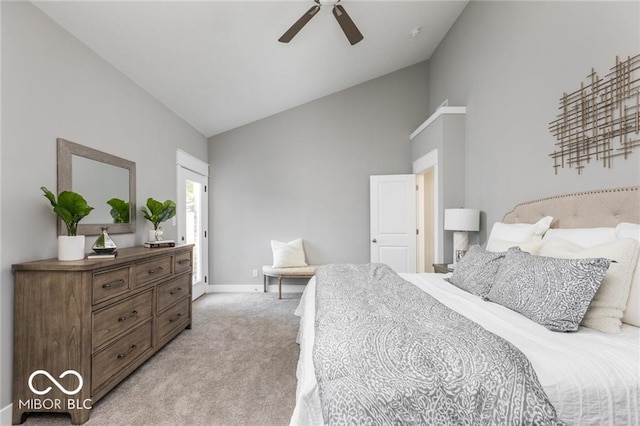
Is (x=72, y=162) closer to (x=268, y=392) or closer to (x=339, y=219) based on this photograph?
(x=268, y=392)

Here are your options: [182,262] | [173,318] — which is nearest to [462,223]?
[182,262]

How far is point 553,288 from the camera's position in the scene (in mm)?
1342

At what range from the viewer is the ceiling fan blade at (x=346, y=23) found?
224cm

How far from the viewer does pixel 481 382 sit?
2.88 feet

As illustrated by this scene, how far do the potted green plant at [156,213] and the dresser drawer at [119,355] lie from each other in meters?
0.98

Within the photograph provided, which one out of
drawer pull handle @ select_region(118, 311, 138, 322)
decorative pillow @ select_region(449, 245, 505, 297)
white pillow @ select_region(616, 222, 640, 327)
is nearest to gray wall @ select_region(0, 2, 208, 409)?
drawer pull handle @ select_region(118, 311, 138, 322)

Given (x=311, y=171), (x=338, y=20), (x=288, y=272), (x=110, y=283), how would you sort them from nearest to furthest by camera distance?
(x=110, y=283) → (x=338, y=20) → (x=288, y=272) → (x=311, y=171)

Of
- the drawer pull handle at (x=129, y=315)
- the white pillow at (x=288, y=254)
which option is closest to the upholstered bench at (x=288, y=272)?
the white pillow at (x=288, y=254)

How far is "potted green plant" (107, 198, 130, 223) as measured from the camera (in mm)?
2602

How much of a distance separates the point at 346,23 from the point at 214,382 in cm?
303

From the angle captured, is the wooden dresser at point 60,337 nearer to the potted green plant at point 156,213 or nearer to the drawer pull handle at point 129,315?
the drawer pull handle at point 129,315

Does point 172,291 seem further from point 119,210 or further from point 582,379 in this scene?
point 582,379

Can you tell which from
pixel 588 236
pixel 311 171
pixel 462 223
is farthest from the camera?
pixel 311 171

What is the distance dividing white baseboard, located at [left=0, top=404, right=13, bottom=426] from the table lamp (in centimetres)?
374
